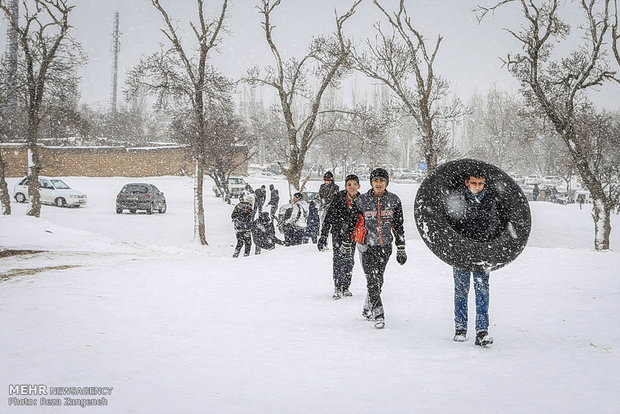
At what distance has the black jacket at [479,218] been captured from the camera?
5.63m

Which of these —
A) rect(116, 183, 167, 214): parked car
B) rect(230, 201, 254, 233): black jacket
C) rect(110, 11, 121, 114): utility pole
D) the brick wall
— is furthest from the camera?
rect(110, 11, 121, 114): utility pole

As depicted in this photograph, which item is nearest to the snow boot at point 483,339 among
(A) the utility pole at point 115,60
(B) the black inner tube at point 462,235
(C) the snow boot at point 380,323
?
(B) the black inner tube at point 462,235

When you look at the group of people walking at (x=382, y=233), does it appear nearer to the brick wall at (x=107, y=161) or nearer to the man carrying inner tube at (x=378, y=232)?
the man carrying inner tube at (x=378, y=232)

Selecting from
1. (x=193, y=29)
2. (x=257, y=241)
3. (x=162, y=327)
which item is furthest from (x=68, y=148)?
(x=162, y=327)

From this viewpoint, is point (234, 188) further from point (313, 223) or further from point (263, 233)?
point (313, 223)

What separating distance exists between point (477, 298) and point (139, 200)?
26503mm

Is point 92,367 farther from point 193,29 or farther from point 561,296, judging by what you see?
point 193,29

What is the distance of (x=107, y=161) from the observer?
53.4 m

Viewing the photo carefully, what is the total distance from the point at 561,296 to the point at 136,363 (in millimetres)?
6389

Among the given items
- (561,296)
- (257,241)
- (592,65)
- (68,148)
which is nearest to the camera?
(561,296)

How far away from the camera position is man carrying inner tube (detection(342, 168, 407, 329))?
6340 millimetres

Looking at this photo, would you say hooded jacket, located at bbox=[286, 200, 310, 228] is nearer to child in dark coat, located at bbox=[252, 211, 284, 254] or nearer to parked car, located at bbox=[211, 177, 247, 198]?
child in dark coat, located at bbox=[252, 211, 284, 254]

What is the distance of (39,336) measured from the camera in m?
5.43

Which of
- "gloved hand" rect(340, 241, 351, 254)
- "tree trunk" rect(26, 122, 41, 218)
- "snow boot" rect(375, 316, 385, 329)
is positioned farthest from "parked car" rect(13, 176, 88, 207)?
"snow boot" rect(375, 316, 385, 329)
